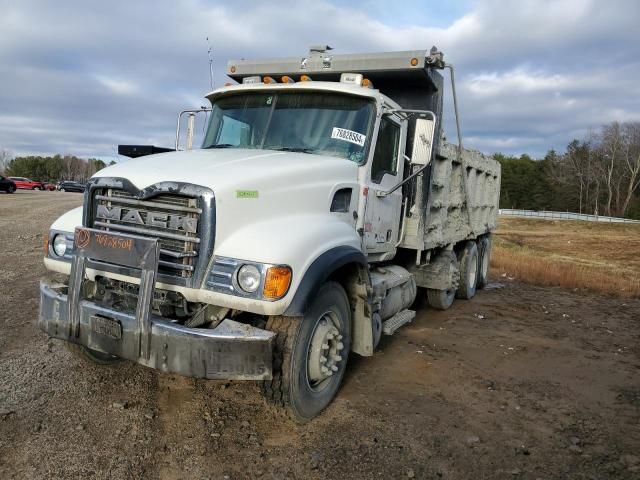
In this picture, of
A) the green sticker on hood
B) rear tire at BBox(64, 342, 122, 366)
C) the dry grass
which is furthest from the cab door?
the dry grass

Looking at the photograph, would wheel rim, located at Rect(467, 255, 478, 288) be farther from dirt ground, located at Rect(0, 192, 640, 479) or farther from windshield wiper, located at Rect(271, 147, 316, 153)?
windshield wiper, located at Rect(271, 147, 316, 153)

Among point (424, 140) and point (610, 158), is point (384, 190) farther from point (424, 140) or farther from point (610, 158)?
point (610, 158)

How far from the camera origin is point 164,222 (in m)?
3.58

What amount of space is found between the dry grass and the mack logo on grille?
956cm

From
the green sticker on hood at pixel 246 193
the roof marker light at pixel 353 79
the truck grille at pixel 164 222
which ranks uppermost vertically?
the roof marker light at pixel 353 79

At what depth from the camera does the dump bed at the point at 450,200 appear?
6.14 metres

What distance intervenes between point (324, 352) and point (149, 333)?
4.49 ft

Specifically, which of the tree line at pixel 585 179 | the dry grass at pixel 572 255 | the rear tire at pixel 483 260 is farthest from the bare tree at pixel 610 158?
the rear tire at pixel 483 260

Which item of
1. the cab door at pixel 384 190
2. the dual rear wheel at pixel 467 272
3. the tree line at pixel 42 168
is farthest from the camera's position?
the tree line at pixel 42 168

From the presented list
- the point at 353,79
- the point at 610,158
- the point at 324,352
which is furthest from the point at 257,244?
the point at 610,158

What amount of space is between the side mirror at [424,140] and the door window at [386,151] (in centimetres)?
35

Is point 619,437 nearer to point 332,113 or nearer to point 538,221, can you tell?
point 332,113

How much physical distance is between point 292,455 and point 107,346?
4.68ft

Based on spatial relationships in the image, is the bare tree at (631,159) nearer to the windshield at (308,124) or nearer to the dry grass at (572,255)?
the dry grass at (572,255)
